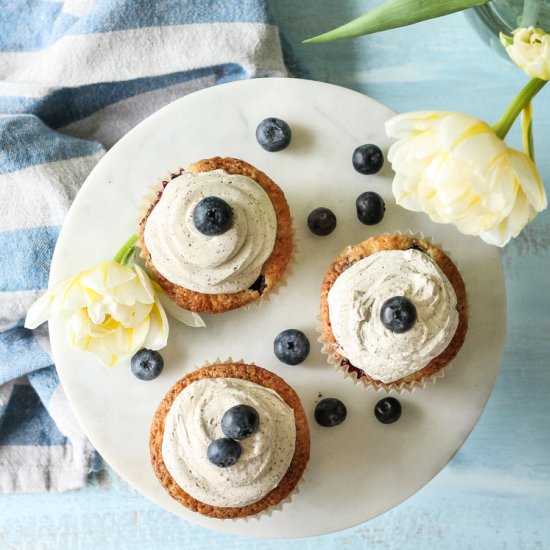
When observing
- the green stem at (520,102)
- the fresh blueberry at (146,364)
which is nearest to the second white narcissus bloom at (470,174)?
the green stem at (520,102)

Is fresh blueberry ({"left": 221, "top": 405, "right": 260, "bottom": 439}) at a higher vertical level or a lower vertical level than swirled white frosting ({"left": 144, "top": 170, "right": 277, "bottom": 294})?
lower

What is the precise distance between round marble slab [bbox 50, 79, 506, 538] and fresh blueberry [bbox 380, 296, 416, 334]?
1.20ft

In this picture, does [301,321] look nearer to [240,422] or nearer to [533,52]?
[240,422]

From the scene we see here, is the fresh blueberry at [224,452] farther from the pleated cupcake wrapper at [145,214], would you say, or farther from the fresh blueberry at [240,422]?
the pleated cupcake wrapper at [145,214]

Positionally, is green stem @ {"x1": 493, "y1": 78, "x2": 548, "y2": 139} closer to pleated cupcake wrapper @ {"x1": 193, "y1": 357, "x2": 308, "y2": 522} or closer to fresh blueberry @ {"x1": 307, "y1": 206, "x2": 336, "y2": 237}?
fresh blueberry @ {"x1": 307, "y1": 206, "x2": 336, "y2": 237}

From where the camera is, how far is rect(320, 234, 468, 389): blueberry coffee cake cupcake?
6.00 ft

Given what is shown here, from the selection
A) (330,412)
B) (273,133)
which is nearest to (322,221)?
(273,133)

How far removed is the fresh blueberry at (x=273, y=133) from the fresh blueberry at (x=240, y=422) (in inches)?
28.3

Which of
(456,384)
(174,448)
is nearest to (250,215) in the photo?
(174,448)

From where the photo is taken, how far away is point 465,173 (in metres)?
1.39

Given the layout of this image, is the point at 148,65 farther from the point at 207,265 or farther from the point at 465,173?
the point at 465,173

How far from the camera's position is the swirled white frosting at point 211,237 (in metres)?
1.90

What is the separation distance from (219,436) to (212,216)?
52 cm

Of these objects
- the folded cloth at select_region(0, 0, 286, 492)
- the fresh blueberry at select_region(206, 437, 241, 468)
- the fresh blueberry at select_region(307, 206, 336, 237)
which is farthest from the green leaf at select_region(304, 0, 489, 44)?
the fresh blueberry at select_region(206, 437, 241, 468)
